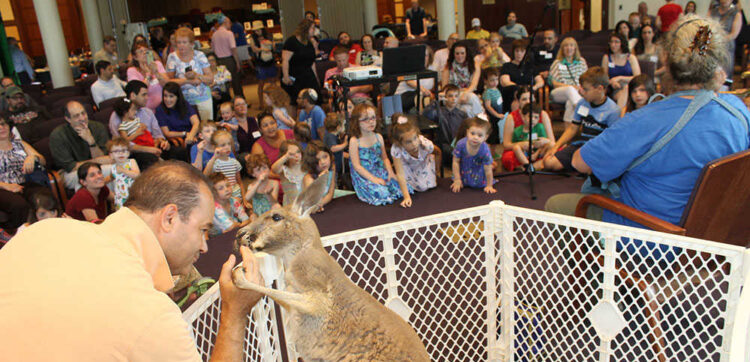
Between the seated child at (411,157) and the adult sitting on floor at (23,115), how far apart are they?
393 centimetres

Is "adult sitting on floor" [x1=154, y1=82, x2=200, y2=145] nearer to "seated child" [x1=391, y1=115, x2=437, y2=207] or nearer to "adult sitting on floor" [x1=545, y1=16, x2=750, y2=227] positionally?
"seated child" [x1=391, y1=115, x2=437, y2=207]

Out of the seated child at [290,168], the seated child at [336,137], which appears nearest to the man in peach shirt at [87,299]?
the seated child at [290,168]

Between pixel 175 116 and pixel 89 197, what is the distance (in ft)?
6.35

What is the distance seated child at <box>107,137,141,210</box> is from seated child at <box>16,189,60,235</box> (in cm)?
53

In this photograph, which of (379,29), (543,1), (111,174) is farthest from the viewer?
(543,1)

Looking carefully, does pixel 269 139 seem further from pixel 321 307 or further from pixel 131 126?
pixel 321 307

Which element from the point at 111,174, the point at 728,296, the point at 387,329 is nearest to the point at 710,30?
the point at 728,296

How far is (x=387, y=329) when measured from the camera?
1765 millimetres

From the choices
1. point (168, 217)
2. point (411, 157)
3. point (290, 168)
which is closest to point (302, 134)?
point (290, 168)

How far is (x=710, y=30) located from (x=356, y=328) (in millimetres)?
1878

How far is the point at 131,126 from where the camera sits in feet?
19.6

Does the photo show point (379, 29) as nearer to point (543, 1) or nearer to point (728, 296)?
point (543, 1)

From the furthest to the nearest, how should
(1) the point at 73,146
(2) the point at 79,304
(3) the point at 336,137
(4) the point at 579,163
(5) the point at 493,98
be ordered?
1. (5) the point at 493,98
2. (3) the point at 336,137
3. (1) the point at 73,146
4. (4) the point at 579,163
5. (2) the point at 79,304

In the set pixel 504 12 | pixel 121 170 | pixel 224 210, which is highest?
pixel 504 12
